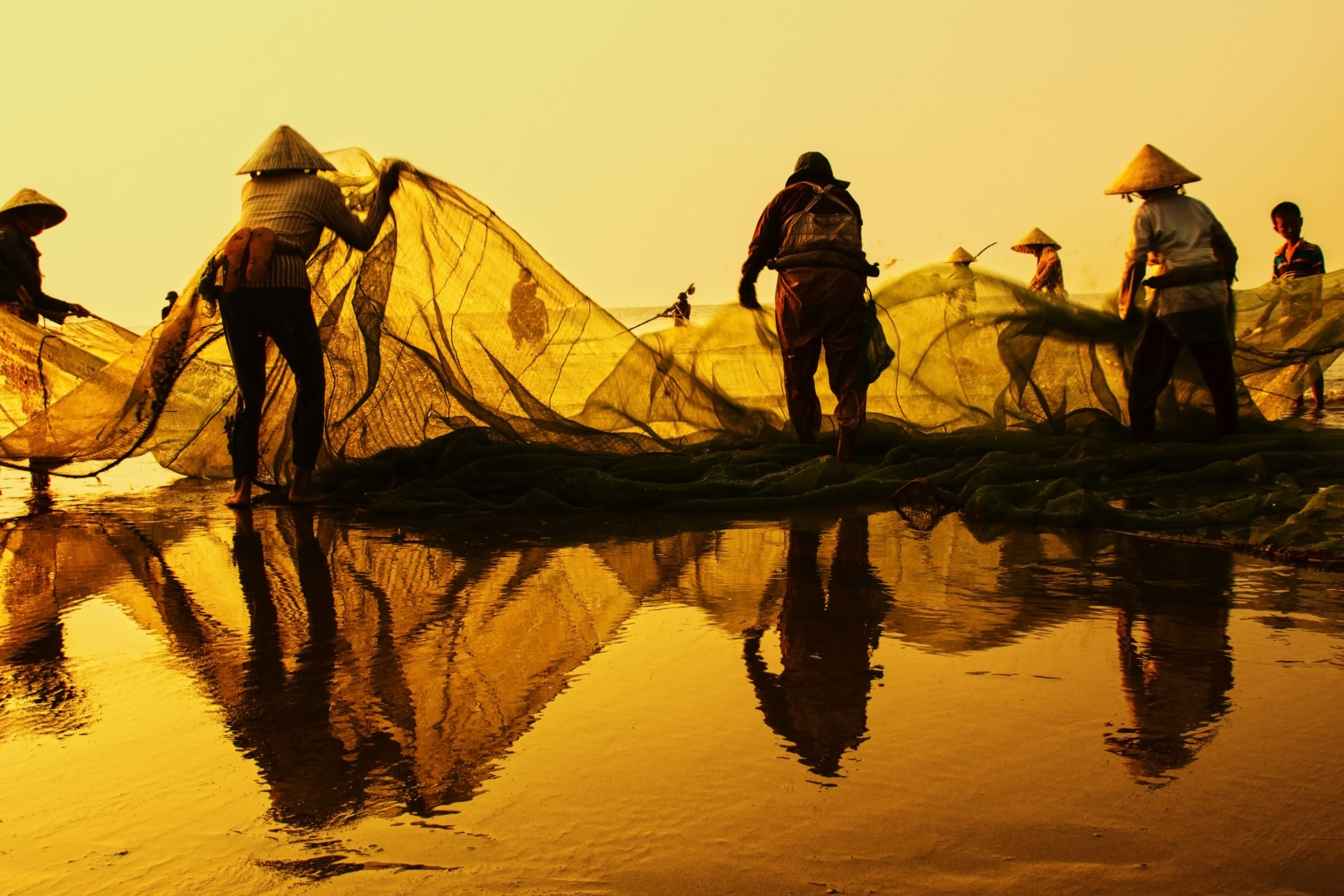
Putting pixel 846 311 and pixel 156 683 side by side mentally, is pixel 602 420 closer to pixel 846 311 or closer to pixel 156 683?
pixel 846 311

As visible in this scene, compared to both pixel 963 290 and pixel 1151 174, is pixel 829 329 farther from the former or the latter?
pixel 1151 174

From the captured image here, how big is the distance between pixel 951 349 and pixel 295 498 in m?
3.95

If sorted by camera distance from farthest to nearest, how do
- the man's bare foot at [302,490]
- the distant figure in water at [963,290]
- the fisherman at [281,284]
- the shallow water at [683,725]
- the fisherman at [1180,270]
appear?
the distant figure in water at [963,290] → the fisherman at [1180,270] → the man's bare foot at [302,490] → the fisherman at [281,284] → the shallow water at [683,725]

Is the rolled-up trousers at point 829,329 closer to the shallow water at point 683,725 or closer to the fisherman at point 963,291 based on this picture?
the fisherman at point 963,291

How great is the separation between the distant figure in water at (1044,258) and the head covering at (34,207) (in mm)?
8334

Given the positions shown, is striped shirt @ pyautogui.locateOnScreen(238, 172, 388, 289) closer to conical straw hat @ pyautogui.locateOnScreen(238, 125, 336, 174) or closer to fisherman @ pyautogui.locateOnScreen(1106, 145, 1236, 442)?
conical straw hat @ pyautogui.locateOnScreen(238, 125, 336, 174)

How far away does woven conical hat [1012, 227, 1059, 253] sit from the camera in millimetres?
12344

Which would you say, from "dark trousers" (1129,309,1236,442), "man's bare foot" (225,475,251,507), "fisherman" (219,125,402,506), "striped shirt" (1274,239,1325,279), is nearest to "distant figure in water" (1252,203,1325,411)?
"striped shirt" (1274,239,1325,279)

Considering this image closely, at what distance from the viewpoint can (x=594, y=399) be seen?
6.83 meters

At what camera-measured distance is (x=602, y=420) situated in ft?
22.4

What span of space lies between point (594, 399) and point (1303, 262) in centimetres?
574

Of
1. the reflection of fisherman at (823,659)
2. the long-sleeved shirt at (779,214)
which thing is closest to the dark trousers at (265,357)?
the long-sleeved shirt at (779,214)

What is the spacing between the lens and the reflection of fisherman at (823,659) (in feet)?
7.64

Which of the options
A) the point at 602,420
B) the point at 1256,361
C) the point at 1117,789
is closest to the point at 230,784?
the point at 1117,789
